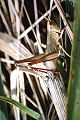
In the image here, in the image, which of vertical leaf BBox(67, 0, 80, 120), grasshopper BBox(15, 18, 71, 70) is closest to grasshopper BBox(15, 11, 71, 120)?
grasshopper BBox(15, 18, 71, 70)

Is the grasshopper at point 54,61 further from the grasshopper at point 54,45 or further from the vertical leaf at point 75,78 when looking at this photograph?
the vertical leaf at point 75,78

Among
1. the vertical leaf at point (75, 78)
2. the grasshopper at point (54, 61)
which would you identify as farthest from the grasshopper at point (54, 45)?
the vertical leaf at point (75, 78)

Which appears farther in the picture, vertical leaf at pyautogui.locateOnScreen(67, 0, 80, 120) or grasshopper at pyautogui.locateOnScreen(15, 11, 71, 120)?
grasshopper at pyautogui.locateOnScreen(15, 11, 71, 120)

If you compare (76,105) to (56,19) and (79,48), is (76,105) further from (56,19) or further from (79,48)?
(56,19)

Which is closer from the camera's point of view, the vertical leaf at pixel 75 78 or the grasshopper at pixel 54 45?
the vertical leaf at pixel 75 78

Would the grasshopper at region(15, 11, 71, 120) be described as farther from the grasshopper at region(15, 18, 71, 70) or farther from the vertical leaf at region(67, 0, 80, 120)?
the vertical leaf at region(67, 0, 80, 120)

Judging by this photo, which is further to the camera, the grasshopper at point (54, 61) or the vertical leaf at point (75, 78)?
the grasshopper at point (54, 61)

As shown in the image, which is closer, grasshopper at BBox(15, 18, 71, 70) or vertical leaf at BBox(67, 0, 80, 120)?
vertical leaf at BBox(67, 0, 80, 120)

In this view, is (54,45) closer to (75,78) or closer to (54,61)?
(54,61)

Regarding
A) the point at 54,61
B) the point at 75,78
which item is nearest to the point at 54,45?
the point at 54,61
